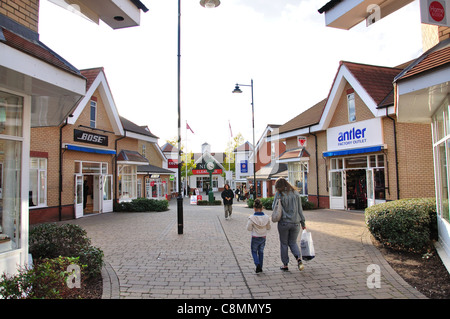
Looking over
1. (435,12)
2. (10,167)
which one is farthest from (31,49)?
(435,12)

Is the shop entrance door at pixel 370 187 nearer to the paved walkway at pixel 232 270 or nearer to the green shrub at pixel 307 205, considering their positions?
the green shrub at pixel 307 205

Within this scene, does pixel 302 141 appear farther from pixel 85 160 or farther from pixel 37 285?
pixel 37 285

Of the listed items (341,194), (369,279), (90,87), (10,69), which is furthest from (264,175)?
(10,69)

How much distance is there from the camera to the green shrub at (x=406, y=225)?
6.35 metres

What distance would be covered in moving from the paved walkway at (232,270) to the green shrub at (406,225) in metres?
0.49

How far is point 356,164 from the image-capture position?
16.2 metres

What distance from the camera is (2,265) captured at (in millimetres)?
4227

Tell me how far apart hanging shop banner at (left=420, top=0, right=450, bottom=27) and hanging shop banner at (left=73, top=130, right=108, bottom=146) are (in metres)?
15.0

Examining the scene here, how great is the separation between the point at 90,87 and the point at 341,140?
13921 millimetres

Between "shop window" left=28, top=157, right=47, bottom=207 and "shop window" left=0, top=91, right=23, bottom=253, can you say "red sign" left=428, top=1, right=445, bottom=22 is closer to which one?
"shop window" left=0, top=91, right=23, bottom=253

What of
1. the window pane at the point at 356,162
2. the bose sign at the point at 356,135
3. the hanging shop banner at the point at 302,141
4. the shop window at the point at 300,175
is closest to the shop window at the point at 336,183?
the window pane at the point at 356,162

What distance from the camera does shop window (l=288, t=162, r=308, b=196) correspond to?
1980 cm

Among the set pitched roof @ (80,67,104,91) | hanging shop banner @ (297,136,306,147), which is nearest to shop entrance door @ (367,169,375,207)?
hanging shop banner @ (297,136,306,147)
